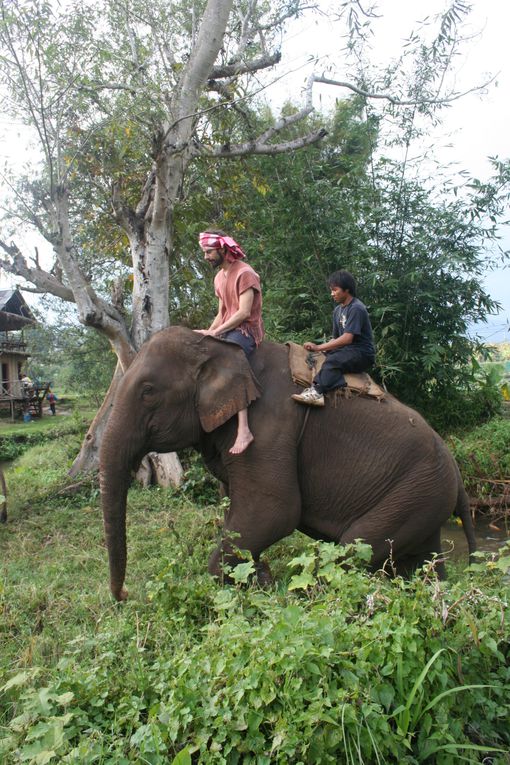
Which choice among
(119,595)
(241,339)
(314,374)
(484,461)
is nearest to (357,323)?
(314,374)

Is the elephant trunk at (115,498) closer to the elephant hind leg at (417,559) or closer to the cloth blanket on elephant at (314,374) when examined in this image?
the cloth blanket on elephant at (314,374)

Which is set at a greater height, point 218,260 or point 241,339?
point 218,260

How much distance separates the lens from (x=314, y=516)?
445 cm

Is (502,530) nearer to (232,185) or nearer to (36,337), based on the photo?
(232,185)

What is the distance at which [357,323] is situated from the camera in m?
4.30

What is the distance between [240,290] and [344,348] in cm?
84

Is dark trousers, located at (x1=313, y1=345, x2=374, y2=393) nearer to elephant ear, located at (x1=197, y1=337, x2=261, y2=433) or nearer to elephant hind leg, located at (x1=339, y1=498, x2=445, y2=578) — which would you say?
elephant ear, located at (x1=197, y1=337, x2=261, y2=433)

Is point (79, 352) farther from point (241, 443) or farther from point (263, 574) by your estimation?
point (241, 443)

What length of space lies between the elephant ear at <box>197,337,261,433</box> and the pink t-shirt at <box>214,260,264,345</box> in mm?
276

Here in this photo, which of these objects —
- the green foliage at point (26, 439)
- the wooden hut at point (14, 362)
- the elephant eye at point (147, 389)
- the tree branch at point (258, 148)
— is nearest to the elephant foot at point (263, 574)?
the elephant eye at point (147, 389)

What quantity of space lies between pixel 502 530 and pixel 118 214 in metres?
6.42

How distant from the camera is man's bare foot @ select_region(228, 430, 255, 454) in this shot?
405 cm

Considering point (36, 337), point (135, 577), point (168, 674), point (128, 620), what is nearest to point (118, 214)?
point (135, 577)

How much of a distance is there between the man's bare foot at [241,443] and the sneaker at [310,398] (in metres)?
0.43
